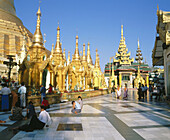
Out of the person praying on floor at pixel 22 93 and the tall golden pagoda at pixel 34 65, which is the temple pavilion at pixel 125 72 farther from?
the person praying on floor at pixel 22 93

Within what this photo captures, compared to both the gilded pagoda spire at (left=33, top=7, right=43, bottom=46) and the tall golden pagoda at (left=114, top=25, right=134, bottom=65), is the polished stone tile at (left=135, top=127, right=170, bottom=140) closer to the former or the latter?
the gilded pagoda spire at (left=33, top=7, right=43, bottom=46)

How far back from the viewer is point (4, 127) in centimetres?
563

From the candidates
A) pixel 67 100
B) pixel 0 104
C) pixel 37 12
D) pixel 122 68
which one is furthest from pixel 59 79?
pixel 122 68

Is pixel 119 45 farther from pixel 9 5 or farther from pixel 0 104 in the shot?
pixel 0 104

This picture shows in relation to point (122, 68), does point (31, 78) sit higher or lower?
lower

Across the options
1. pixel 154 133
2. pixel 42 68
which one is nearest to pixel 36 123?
pixel 154 133

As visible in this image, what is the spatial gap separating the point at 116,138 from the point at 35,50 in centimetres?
1188

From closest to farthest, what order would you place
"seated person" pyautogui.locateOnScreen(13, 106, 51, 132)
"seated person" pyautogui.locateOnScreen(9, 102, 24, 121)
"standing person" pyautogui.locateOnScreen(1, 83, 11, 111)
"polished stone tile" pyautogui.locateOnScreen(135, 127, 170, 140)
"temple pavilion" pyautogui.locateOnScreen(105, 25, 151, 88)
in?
"polished stone tile" pyautogui.locateOnScreen(135, 127, 170, 140) < "seated person" pyautogui.locateOnScreen(13, 106, 51, 132) < "seated person" pyautogui.locateOnScreen(9, 102, 24, 121) < "standing person" pyautogui.locateOnScreen(1, 83, 11, 111) < "temple pavilion" pyautogui.locateOnScreen(105, 25, 151, 88)

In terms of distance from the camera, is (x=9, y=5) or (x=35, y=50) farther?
(x=9, y=5)

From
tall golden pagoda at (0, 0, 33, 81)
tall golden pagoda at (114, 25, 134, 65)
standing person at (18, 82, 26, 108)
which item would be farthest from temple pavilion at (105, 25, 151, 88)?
standing person at (18, 82, 26, 108)

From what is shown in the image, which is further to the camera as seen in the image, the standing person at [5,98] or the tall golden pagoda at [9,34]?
the tall golden pagoda at [9,34]

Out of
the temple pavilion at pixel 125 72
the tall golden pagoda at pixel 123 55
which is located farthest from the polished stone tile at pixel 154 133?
the tall golden pagoda at pixel 123 55

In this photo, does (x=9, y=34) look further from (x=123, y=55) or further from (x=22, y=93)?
(x=123, y=55)

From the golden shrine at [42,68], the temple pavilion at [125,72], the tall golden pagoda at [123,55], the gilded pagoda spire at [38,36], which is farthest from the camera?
the tall golden pagoda at [123,55]
